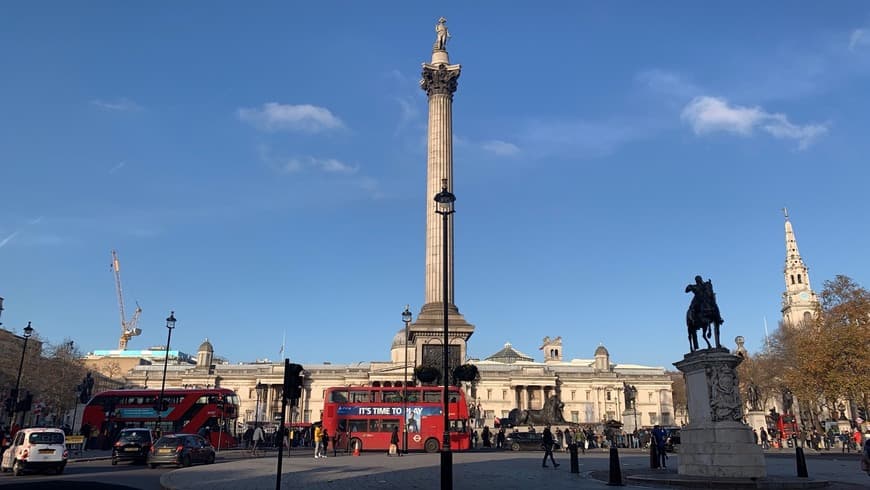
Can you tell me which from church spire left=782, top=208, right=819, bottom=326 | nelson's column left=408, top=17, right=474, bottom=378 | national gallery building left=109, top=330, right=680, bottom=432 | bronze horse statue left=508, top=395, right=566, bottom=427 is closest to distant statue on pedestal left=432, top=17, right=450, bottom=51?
nelson's column left=408, top=17, right=474, bottom=378

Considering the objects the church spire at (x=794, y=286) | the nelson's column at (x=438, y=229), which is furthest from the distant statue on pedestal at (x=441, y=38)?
the church spire at (x=794, y=286)

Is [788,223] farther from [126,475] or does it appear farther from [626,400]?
[126,475]

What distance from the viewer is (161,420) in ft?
140

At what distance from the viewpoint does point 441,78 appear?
53.3 m

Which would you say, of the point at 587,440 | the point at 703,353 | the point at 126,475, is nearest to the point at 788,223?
the point at 587,440

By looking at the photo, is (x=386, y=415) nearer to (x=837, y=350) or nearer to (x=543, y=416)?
(x=543, y=416)

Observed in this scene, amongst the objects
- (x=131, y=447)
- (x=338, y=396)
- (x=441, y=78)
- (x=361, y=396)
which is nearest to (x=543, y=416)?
(x=361, y=396)

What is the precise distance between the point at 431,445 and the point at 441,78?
30767 millimetres

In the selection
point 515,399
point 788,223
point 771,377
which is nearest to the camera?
point 771,377

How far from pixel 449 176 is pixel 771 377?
4696 cm

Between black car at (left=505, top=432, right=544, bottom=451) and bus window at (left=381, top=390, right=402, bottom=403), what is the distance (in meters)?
10.1

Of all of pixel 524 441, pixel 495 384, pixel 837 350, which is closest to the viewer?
pixel 524 441

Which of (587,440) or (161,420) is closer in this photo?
(161,420)

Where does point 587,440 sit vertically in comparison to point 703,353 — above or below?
below
